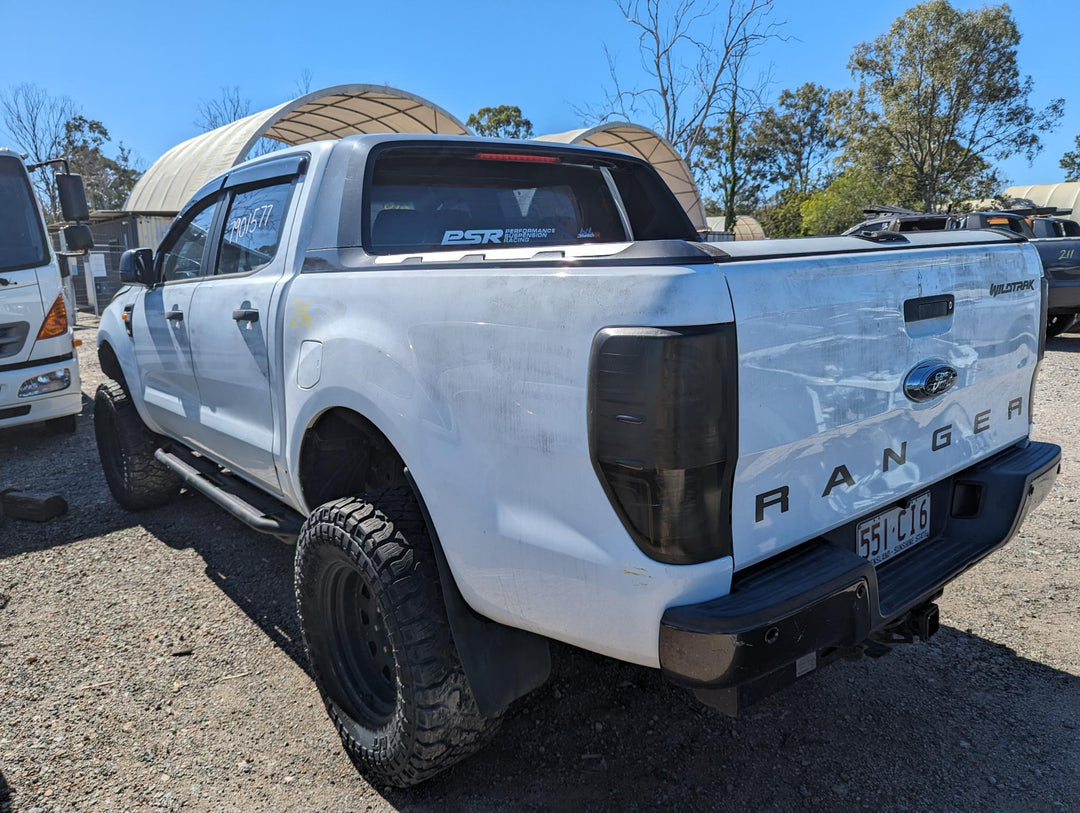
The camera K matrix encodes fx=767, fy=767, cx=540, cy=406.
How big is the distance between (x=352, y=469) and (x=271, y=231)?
1032mm

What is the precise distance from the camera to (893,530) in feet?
7.40

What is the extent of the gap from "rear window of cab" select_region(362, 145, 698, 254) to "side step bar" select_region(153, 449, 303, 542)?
115 centimetres

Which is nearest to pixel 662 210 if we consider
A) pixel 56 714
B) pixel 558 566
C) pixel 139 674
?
pixel 558 566

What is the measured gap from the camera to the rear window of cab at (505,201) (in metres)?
2.92

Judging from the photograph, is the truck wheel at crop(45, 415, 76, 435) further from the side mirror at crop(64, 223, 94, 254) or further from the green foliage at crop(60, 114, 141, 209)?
the green foliage at crop(60, 114, 141, 209)

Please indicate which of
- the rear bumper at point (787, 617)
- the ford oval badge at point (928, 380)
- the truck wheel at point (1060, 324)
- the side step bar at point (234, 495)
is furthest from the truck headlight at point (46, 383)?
the truck wheel at point (1060, 324)

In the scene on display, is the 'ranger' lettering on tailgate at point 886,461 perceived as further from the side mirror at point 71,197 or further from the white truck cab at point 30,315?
the side mirror at point 71,197

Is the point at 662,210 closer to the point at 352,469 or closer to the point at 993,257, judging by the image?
the point at 993,257

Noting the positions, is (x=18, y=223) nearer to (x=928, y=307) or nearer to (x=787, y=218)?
(x=928, y=307)

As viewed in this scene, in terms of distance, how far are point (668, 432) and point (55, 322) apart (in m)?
6.84

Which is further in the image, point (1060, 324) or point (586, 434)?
point (1060, 324)

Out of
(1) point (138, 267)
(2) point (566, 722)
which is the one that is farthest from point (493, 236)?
(1) point (138, 267)

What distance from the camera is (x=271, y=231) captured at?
309cm

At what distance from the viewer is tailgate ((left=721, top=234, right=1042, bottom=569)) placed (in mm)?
1709
